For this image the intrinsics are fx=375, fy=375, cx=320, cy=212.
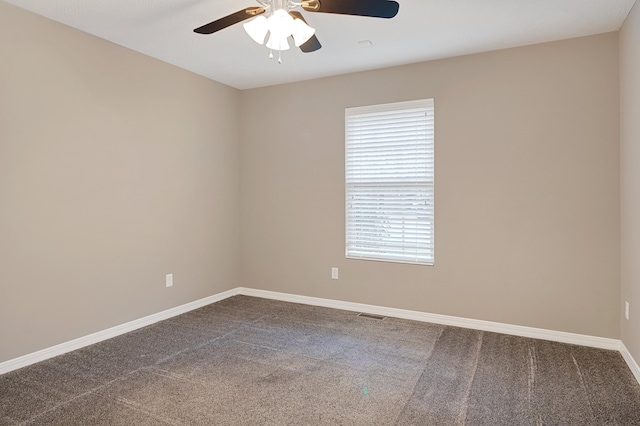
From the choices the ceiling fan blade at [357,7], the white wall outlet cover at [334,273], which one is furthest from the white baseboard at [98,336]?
the ceiling fan blade at [357,7]

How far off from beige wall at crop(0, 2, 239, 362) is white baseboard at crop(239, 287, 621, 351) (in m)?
1.00

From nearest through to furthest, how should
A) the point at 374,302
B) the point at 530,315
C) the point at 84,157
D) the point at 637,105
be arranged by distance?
1. the point at 637,105
2. the point at 84,157
3. the point at 530,315
4. the point at 374,302

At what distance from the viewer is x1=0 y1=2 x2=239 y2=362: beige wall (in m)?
2.68

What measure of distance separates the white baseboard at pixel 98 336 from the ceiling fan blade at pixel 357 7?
306 centimetres

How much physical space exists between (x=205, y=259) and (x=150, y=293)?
0.77m

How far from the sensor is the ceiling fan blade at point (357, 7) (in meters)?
1.88

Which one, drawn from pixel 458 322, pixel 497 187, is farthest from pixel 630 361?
pixel 497 187

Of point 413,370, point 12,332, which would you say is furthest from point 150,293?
point 413,370

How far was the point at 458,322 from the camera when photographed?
11.8 ft

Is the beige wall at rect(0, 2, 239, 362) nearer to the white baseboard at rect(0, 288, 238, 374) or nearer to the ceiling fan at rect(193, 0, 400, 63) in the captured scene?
the white baseboard at rect(0, 288, 238, 374)

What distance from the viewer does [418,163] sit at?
376 cm

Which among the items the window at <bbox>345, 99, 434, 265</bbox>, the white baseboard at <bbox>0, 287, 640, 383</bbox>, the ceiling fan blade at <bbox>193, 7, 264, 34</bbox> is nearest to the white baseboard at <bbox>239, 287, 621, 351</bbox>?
the white baseboard at <bbox>0, 287, 640, 383</bbox>

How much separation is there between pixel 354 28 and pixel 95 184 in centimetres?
250

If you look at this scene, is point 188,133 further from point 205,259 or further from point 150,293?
point 150,293
